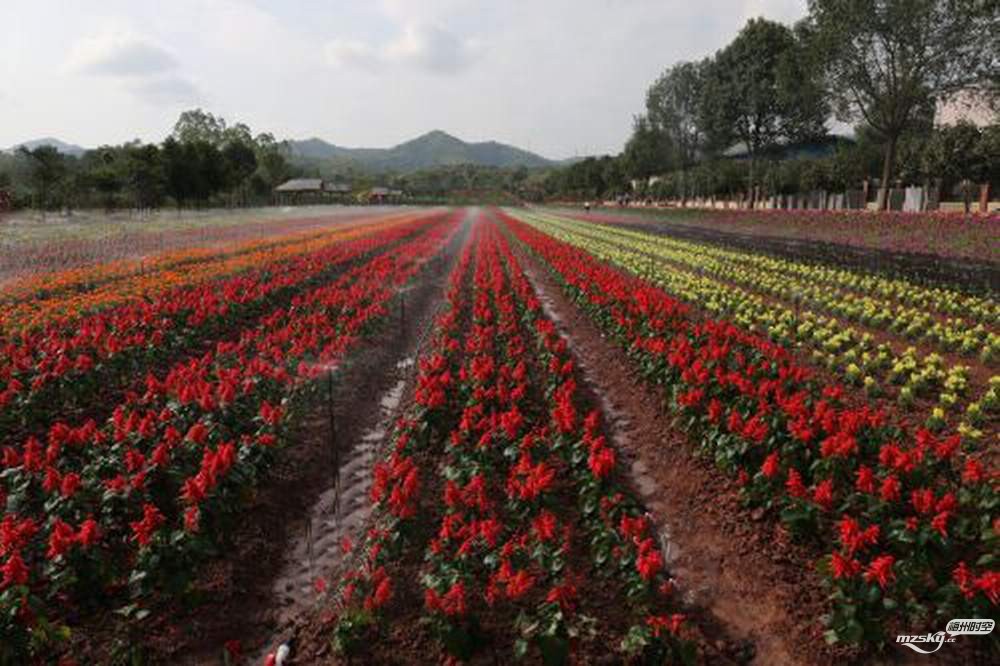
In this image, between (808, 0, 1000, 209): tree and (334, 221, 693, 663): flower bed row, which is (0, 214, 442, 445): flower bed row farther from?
(808, 0, 1000, 209): tree

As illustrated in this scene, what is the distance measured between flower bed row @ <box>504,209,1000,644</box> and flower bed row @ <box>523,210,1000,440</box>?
131cm

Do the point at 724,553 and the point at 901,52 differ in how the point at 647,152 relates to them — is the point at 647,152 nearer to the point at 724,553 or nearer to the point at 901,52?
the point at 901,52

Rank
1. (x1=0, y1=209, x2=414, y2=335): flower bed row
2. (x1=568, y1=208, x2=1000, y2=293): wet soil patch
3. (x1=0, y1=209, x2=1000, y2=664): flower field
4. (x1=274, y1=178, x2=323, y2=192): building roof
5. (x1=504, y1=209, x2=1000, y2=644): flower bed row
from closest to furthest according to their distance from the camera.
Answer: (x1=504, y1=209, x2=1000, y2=644): flower bed row < (x1=0, y1=209, x2=1000, y2=664): flower field < (x1=0, y1=209, x2=414, y2=335): flower bed row < (x1=568, y1=208, x2=1000, y2=293): wet soil patch < (x1=274, y1=178, x2=323, y2=192): building roof

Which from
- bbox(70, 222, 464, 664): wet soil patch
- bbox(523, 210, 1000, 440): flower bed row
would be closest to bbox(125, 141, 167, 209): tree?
bbox(523, 210, 1000, 440): flower bed row

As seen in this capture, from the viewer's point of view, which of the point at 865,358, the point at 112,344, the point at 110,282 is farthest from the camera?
the point at 110,282

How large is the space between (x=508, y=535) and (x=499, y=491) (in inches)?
43.3

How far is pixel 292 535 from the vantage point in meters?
6.34

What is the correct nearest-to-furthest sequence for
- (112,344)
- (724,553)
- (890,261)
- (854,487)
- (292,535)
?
(724,553)
(854,487)
(292,535)
(112,344)
(890,261)

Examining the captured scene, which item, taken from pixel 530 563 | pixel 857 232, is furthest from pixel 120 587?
pixel 857 232

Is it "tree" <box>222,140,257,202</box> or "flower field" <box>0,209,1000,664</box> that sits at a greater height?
"tree" <box>222,140,257,202</box>

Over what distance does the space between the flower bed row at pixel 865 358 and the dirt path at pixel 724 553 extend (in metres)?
3.05

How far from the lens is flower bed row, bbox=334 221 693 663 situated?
4.34 metres

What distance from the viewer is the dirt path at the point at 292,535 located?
4.89 meters

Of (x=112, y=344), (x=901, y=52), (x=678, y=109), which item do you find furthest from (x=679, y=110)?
(x=112, y=344)
